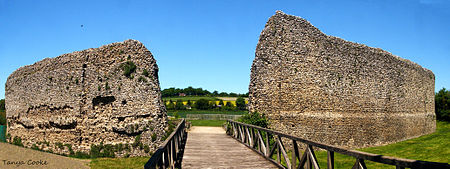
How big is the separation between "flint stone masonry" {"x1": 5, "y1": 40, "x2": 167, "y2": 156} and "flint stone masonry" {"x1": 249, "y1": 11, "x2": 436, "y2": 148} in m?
5.17

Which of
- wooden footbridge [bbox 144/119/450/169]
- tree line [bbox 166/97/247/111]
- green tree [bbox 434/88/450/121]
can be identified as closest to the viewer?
wooden footbridge [bbox 144/119/450/169]

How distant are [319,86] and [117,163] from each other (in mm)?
10438

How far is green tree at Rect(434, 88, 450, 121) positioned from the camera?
3257 cm

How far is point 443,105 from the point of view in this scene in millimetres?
33188

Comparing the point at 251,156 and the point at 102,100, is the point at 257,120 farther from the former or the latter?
the point at 102,100

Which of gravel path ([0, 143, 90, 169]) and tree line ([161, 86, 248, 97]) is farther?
tree line ([161, 86, 248, 97])

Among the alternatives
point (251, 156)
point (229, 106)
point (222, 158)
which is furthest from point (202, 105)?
point (222, 158)

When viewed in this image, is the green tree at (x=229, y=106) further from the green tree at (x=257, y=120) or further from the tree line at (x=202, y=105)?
the green tree at (x=257, y=120)

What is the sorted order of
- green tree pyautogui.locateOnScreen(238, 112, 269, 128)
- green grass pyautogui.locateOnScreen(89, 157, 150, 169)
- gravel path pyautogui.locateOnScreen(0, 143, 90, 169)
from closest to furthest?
gravel path pyautogui.locateOnScreen(0, 143, 90, 169)
green grass pyautogui.locateOnScreen(89, 157, 150, 169)
green tree pyautogui.locateOnScreen(238, 112, 269, 128)

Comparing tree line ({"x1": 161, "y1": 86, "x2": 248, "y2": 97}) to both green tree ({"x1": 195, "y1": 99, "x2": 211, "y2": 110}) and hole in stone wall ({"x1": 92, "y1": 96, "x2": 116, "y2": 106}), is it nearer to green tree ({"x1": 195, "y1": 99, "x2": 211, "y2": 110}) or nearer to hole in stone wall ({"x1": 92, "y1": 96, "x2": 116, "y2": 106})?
green tree ({"x1": 195, "y1": 99, "x2": 211, "y2": 110})

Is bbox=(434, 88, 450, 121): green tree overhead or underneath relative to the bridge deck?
overhead

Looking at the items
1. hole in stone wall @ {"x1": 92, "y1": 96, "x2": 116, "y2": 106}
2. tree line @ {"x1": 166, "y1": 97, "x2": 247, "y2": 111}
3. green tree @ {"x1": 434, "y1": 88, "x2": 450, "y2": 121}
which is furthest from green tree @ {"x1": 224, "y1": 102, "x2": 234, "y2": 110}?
hole in stone wall @ {"x1": 92, "y1": 96, "x2": 116, "y2": 106}

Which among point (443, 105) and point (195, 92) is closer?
point (443, 105)

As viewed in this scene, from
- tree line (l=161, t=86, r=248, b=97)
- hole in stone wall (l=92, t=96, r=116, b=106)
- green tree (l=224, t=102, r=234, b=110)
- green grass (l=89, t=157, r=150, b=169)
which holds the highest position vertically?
tree line (l=161, t=86, r=248, b=97)
